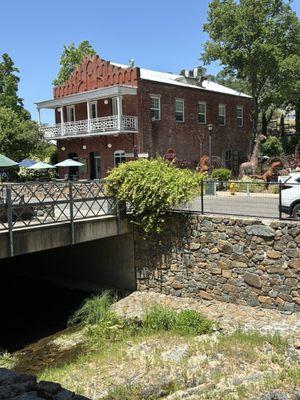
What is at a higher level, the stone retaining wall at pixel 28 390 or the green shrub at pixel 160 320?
the stone retaining wall at pixel 28 390

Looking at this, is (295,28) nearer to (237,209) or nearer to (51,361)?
(237,209)

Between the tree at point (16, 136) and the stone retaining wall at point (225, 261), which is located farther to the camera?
the tree at point (16, 136)

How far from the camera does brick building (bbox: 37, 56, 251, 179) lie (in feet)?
93.9

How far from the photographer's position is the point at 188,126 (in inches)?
1251

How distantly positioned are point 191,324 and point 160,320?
904 mm

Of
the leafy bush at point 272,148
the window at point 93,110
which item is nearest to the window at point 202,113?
the leafy bush at point 272,148

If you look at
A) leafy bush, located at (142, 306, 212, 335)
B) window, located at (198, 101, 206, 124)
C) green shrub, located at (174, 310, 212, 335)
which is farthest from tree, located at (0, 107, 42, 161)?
green shrub, located at (174, 310, 212, 335)

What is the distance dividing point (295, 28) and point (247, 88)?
31.4 feet

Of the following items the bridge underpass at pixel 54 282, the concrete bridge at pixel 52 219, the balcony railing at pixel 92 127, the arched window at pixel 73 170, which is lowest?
the bridge underpass at pixel 54 282

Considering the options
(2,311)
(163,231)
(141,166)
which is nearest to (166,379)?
(163,231)

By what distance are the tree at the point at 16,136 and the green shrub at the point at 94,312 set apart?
63.9ft

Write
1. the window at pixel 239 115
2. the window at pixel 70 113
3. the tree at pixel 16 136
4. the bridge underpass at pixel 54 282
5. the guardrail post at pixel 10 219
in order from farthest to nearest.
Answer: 1. the window at pixel 239 115
2. the window at pixel 70 113
3. the tree at pixel 16 136
4. the bridge underpass at pixel 54 282
5. the guardrail post at pixel 10 219

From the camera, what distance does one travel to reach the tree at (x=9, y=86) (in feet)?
136

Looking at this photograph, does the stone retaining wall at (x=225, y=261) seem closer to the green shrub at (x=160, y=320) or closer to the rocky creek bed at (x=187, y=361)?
the rocky creek bed at (x=187, y=361)
